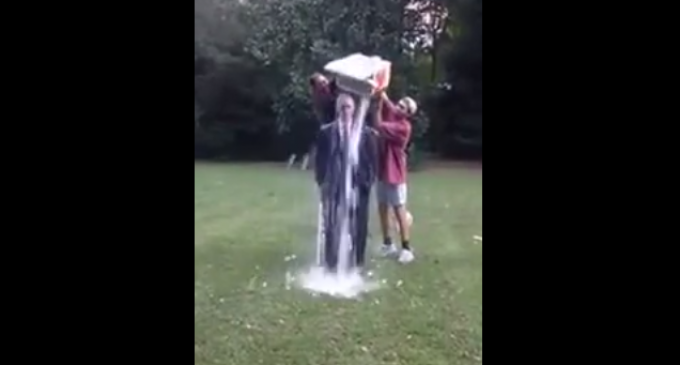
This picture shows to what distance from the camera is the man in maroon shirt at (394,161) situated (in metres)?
1.73

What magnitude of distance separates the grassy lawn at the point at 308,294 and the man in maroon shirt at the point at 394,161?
23 millimetres

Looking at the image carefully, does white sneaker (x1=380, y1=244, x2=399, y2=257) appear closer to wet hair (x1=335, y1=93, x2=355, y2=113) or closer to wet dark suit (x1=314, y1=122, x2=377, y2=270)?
wet dark suit (x1=314, y1=122, x2=377, y2=270)

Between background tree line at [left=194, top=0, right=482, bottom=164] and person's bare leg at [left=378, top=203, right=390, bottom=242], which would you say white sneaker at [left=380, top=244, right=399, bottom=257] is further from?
background tree line at [left=194, top=0, right=482, bottom=164]

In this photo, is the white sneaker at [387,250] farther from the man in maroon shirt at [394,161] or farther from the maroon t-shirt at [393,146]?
the maroon t-shirt at [393,146]

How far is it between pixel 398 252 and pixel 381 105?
301mm

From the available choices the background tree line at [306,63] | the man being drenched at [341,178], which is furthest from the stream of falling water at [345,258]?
the background tree line at [306,63]

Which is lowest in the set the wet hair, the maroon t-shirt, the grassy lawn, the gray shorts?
the grassy lawn

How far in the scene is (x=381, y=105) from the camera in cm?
172

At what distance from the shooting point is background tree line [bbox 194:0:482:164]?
172 centimetres

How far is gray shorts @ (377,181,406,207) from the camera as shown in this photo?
174 centimetres

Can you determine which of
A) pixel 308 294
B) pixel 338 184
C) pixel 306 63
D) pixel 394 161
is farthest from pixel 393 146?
pixel 308 294

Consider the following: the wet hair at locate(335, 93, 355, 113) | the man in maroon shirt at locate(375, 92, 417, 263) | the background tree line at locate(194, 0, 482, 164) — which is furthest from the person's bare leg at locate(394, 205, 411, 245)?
the wet hair at locate(335, 93, 355, 113)

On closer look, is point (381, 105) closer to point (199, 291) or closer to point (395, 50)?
point (395, 50)

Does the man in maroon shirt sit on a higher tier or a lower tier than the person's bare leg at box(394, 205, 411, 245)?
higher
